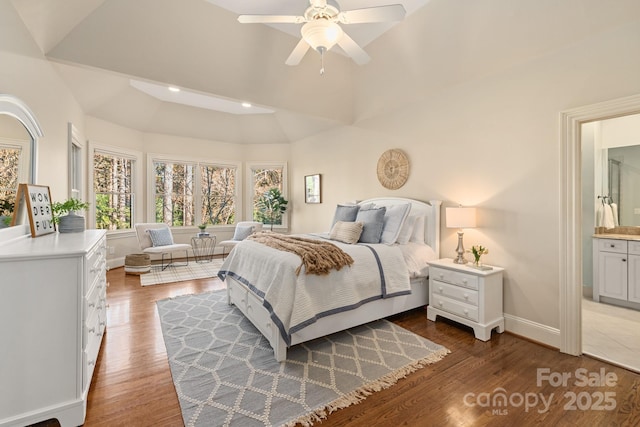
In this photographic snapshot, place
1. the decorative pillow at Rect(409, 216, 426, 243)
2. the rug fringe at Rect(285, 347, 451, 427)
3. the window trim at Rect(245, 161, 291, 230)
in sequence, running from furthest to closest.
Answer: the window trim at Rect(245, 161, 291, 230) → the decorative pillow at Rect(409, 216, 426, 243) → the rug fringe at Rect(285, 347, 451, 427)

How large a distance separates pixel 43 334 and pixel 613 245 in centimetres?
551

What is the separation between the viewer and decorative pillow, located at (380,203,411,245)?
3.41 m

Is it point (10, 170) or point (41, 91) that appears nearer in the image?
point (10, 170)

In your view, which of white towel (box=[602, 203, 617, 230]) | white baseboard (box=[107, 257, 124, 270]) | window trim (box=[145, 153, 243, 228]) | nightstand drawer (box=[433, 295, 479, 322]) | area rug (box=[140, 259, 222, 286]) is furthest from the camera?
window trim (box=[145, 153, 243, 228])

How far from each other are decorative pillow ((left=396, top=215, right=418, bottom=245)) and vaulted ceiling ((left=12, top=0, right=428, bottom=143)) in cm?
219

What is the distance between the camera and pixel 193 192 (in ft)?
22.4

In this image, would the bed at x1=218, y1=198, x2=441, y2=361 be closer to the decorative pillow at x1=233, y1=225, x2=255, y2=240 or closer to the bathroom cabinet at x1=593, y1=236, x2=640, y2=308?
the bathroom cabinet at x1=593, y1=236, x2=640, y2=308

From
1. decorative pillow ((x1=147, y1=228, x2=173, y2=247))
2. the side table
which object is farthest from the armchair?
the side table

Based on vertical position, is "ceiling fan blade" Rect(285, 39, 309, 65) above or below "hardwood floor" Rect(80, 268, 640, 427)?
above

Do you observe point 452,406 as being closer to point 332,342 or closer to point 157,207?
point 332,342

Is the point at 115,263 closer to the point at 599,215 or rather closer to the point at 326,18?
the point at 326,18

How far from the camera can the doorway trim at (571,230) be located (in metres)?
2.46

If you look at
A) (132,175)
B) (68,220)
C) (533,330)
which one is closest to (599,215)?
(533,330)

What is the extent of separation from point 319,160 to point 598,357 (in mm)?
4922
